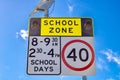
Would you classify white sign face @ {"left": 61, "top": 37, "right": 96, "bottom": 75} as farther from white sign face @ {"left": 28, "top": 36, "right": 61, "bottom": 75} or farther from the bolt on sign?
white sign face @ {"left": 28, "top": 36, "right": 61, "bottom": 75}

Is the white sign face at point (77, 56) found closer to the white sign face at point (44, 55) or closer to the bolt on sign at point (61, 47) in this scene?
the bolt on sign at point (61, 47)

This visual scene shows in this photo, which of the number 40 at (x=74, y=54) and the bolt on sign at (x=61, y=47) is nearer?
the bolt on sign at (x=61, y=47)

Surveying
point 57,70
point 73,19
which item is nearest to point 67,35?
point 73,19

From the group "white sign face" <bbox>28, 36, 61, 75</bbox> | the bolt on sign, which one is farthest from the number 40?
"white sign face" <bbox>28, 36, 61, 75</bbox>

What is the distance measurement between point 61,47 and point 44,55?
32cm

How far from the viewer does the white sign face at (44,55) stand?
5391 millimetres

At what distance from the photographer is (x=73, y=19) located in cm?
573

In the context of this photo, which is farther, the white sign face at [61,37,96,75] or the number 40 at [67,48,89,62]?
the number 40 at [67,48,89,62]

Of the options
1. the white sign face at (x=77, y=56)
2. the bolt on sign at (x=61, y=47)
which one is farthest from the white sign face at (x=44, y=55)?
the white sign face at (x=77, y=56)

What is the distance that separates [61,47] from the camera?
5.55 metres

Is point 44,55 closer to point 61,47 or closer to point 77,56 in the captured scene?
point 61,47

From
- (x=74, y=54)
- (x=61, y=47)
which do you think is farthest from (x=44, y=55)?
(x=74, y=54)

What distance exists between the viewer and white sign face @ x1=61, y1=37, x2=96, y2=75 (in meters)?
5.34

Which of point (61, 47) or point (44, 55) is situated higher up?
point (61, 47)
